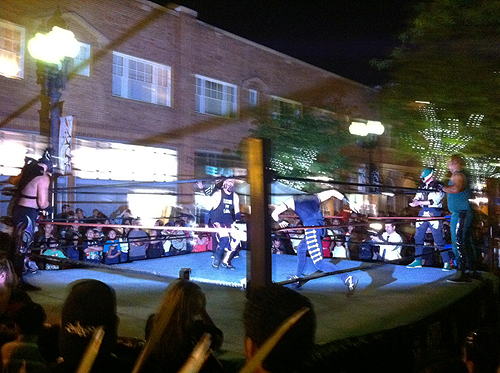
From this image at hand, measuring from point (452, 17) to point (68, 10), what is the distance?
13.1m

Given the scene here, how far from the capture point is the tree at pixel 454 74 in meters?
3.47

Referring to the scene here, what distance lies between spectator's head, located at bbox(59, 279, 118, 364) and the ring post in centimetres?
99

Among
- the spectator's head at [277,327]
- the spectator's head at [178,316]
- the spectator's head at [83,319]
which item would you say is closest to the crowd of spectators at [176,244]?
the spectator's head at [178,316]

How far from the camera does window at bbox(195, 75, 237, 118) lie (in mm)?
18266

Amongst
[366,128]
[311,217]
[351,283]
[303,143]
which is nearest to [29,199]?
[311,217]

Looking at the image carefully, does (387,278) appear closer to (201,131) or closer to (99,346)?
(99,346)

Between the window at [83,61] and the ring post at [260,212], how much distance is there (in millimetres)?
13178

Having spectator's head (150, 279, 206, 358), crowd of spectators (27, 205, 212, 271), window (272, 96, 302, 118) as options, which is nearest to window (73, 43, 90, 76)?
crowd of spectators (27, 205, 212, 271)

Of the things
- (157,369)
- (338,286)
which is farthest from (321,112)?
(157,369)

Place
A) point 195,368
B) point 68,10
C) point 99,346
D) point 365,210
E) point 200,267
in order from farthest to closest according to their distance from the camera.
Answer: point 365,210 < point 68,10 < point 200,267 < point 99,346 < point 195,368

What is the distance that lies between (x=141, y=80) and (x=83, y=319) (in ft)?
49.8

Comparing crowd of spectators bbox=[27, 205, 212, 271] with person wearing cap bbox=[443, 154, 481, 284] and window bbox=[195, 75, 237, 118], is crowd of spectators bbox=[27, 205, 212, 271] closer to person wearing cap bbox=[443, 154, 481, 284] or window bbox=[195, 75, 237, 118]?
person wearing cap bbox=[443, 154, 481, 284]

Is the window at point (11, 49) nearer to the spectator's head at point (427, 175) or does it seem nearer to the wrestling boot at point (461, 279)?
the spectator's head at point (427, 175)

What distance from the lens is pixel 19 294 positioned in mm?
3812
